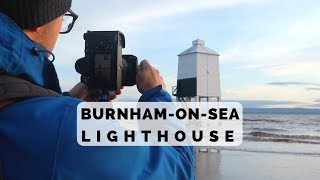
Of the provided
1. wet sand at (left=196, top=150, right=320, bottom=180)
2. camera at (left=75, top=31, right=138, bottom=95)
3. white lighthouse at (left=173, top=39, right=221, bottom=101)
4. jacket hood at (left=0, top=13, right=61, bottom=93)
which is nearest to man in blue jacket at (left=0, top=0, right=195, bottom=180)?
jacket hood at (left=0, top=13, right=61, bottom=93)

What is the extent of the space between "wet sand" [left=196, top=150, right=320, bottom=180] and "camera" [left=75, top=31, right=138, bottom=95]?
9115 mm

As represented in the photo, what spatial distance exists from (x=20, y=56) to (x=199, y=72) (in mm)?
12906

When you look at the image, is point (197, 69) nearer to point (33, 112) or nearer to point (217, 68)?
point (217, 68)

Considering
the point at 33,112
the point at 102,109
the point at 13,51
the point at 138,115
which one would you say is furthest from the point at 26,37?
the point at 138,115

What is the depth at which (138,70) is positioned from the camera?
5.70ft

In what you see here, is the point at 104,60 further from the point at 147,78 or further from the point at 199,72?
the point at 199,72

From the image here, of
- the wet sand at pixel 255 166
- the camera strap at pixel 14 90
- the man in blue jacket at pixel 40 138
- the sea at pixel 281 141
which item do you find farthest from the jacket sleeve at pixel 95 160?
the sea at pixel 281 141

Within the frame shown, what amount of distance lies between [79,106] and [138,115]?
505 millimetres

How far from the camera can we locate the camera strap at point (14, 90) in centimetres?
115

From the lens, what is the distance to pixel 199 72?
14.0 metres

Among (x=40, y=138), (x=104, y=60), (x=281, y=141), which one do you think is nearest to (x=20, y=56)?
(x=40, y=138)

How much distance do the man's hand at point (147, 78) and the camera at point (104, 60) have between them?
83mm

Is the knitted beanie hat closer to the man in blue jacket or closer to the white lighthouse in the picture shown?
the man in blue jacket

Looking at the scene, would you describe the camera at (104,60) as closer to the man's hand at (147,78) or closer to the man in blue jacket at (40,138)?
the man's hand at (147,78)
